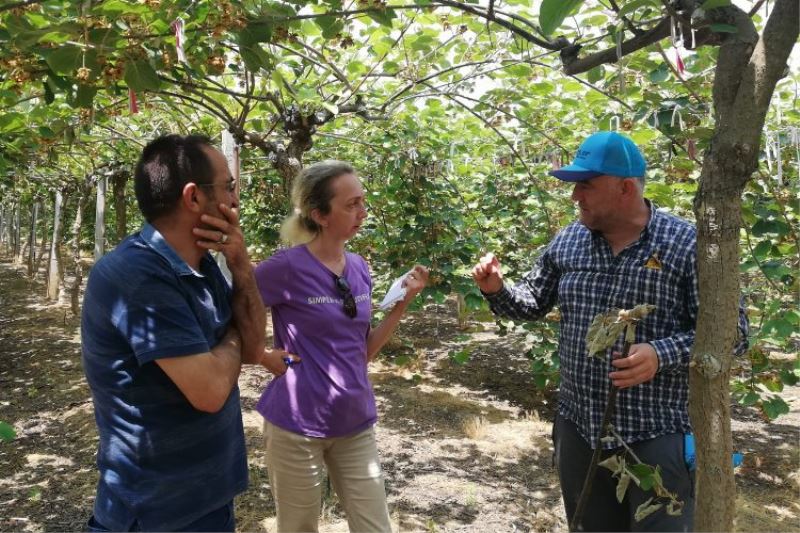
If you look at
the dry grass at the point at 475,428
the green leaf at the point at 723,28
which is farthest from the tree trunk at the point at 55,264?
the green leaf at the point at 723,28

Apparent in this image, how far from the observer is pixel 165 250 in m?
1.32

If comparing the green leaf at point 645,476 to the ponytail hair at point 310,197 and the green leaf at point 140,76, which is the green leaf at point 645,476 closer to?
the ponytail hair at point 310,197

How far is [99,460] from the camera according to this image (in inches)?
53.8

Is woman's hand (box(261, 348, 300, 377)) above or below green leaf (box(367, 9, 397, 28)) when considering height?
below

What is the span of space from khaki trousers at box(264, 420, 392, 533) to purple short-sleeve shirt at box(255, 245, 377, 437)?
0.17ft

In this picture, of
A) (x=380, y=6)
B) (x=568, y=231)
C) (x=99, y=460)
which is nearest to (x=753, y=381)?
(x=568, y=231)

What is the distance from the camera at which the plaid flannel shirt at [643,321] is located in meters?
1.62

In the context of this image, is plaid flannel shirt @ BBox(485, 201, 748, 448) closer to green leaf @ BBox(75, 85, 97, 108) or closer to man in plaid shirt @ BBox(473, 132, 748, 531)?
man in plaid shirt @ BBox(473, 132, 748, 531)

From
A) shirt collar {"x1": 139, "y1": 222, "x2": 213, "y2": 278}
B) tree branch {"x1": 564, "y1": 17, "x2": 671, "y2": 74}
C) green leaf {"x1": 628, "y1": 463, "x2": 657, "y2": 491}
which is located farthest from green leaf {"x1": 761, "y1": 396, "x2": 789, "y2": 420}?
shirt collar {"x1": 139, "y1": 222, "x2": 213, "y2": 278}

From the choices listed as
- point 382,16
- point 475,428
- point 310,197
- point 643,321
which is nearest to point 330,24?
point 382,16

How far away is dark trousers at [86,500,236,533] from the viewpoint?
4.45ft

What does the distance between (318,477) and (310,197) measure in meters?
1.01

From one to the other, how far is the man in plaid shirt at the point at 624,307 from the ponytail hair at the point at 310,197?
65 cm

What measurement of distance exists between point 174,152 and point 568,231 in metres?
1.28
